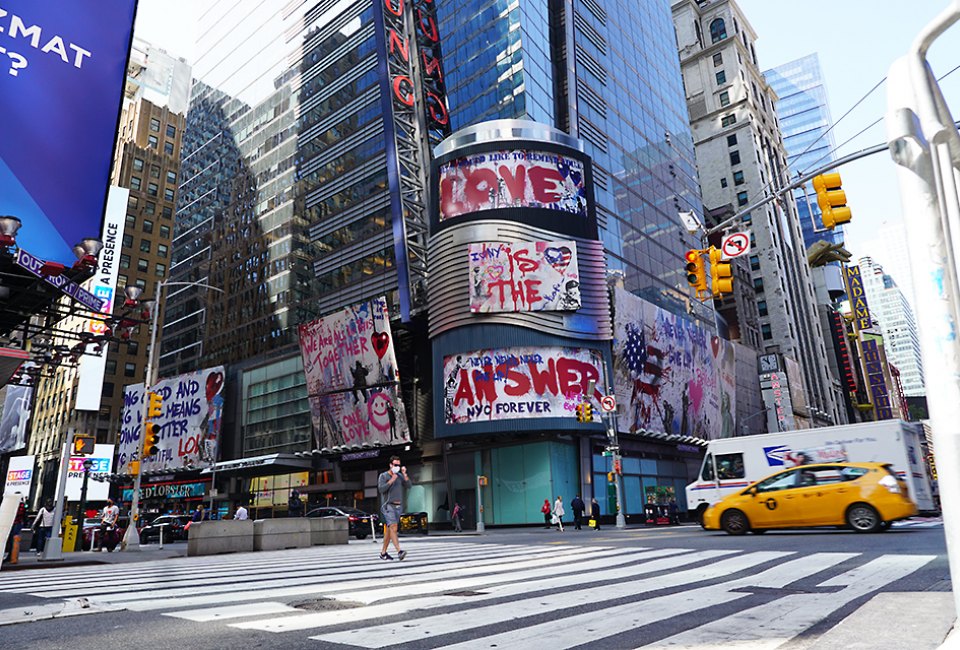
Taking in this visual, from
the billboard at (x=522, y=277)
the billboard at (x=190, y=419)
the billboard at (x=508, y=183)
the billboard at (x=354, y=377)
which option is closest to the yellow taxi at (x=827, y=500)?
the billboard at (x=522, y=277)

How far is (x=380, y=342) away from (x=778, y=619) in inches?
1479

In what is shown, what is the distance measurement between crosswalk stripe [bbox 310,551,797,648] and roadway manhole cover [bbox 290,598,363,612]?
1.24 meters

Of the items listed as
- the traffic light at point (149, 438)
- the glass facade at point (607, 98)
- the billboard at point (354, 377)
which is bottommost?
the traffic light at point (149, 438)

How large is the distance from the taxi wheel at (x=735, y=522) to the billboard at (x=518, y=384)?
1856 cm

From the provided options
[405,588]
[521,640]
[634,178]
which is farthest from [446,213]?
[521,640]

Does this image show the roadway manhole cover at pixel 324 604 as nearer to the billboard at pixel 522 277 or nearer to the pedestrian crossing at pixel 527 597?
the pedestrian crossing at pixel 527 597

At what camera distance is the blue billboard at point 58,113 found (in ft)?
58.1

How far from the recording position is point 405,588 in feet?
25.5

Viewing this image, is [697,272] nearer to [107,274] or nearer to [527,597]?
[527,597]

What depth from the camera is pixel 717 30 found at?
99250 mm

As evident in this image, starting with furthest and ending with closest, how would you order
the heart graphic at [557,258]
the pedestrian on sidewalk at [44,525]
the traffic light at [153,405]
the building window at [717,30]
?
the building window at [717,30]
the heart graphic at [557,258]
the pedestrian on sidewalk at [44,525]
the traffic light at [153,405]

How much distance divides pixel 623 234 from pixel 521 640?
4892 centimetres

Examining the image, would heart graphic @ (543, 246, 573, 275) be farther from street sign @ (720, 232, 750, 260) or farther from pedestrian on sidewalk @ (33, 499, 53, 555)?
pedestrian on sidewalk @ (33, 499, 53, 555)

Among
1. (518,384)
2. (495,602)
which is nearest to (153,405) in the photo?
(495,602)
